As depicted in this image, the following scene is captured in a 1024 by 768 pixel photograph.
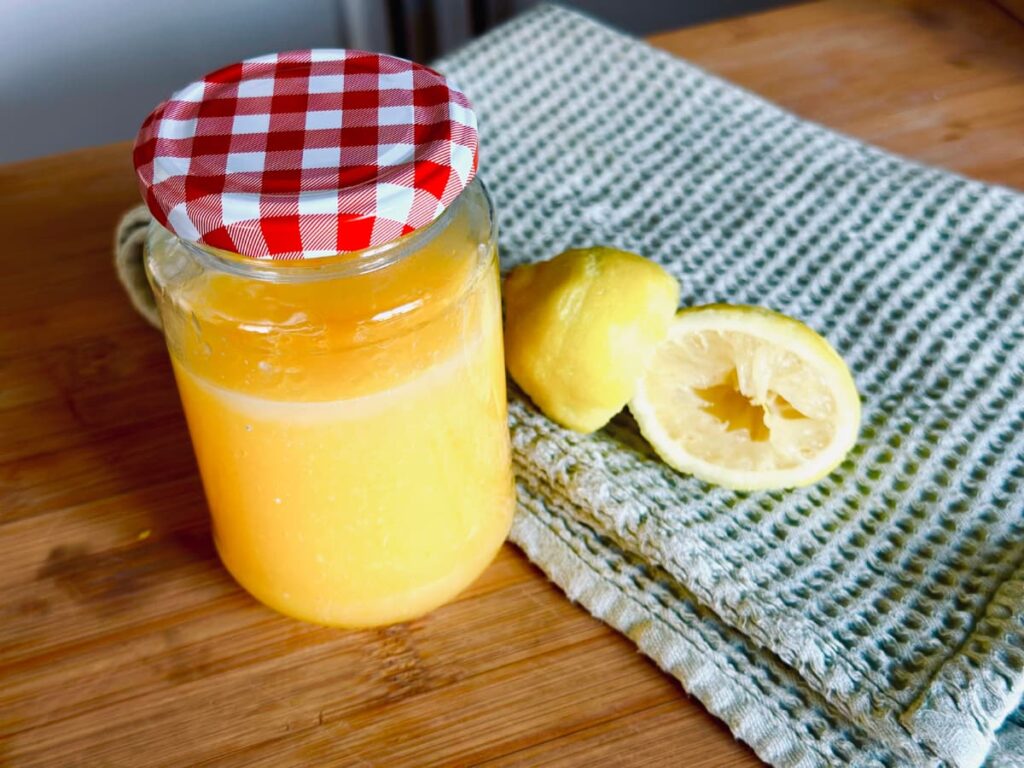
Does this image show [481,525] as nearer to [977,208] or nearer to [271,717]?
[271,717]

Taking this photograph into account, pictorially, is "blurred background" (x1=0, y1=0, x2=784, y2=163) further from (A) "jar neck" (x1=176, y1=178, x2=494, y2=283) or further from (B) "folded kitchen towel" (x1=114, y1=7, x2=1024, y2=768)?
(A) "jar neck" (x1=176, y1=178, x2=494, y2=283)

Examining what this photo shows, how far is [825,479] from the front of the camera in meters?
0.64

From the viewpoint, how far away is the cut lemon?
61 centimetres

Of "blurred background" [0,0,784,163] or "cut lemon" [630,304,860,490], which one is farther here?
"blurred background" [0,0,784,163]

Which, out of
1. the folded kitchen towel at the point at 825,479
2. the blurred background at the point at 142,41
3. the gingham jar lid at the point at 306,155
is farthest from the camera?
the blurred background at the point at 142,41

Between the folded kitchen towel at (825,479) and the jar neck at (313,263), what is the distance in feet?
0.66

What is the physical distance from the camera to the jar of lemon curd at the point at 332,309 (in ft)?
1.47

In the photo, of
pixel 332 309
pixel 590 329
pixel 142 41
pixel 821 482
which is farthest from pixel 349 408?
pixel 142 41

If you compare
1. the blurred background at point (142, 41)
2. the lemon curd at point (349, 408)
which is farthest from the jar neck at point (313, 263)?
the blurred background at point (142, 41)

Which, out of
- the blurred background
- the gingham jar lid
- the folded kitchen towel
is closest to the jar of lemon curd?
the gingham jar lid

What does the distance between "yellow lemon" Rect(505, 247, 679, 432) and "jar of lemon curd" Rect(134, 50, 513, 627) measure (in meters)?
0.06

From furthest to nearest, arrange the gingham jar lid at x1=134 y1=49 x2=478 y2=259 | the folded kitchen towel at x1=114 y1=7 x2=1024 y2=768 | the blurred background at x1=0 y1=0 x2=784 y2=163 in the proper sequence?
the blurred background at x1=0 y1=0 x2=784 y2=163 → the folded kitchen towel at x1=114 y1=7 x2=1024 y2=768 → the gingham jar lid at x1=134 y1=49 x2=478 y2=259

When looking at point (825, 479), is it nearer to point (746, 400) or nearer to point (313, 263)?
point (746, 400)

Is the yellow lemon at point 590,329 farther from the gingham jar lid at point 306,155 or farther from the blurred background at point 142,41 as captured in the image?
the blurred background at point 142,41
